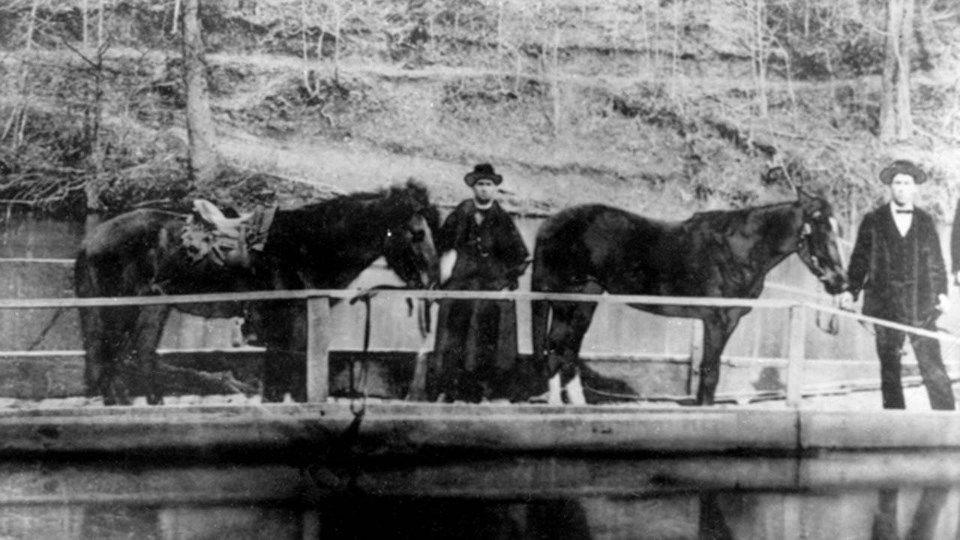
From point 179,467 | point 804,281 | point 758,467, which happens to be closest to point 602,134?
point 804,281

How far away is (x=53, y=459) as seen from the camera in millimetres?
4336

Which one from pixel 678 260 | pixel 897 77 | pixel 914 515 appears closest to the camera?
pixel 914 515

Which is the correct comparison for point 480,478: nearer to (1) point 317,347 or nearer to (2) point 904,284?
(1) point 317,347

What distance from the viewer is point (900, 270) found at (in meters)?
4.73

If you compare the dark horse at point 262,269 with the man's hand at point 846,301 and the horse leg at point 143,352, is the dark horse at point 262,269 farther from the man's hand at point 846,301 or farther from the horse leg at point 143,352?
the man's hand at point 846,301

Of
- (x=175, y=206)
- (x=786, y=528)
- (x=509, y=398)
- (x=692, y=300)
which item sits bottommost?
(x=786, y=528)

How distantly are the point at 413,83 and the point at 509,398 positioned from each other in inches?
64.8

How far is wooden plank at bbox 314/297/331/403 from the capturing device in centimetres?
440

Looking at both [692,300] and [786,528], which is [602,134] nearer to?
[692,300]

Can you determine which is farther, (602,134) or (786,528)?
(602,134)

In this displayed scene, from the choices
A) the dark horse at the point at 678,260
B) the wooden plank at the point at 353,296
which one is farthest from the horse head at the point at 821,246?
the wooden plank at the point at 353,296

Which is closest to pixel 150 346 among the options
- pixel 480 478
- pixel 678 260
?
pixel 480 478

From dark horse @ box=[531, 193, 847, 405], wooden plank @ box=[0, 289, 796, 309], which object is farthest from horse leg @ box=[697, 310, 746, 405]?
wooden plank @ box=[0, 289, 796, 309]

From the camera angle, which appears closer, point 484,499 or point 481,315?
point 484,499
